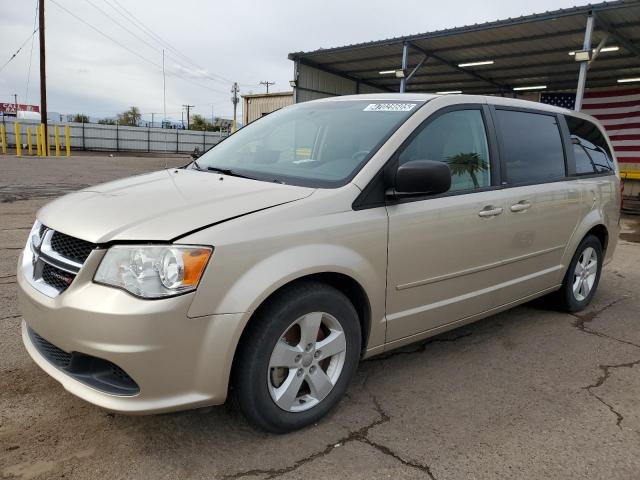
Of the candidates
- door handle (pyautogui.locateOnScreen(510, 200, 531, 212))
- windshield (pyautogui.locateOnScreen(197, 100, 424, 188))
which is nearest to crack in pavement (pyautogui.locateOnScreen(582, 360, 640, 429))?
door handle (pyautogui.locateOnScreen(510, 200, 531, 212))

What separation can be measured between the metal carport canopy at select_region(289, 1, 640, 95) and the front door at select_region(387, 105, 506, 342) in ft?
30.5

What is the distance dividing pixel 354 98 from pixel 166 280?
1.99m

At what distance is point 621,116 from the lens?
1642 centimetres

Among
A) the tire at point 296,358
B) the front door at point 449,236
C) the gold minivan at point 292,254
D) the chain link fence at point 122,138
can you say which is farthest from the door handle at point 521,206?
the chain link fence at point 122,138

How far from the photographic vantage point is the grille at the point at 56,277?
2199 mm

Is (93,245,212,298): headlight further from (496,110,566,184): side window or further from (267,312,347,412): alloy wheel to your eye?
(496,110,566,184): side window

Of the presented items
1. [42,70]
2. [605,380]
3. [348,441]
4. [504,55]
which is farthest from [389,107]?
[42,70]

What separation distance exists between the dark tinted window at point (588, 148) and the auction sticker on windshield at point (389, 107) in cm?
198

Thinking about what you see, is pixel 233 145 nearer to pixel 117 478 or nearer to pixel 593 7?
pixel 117 478

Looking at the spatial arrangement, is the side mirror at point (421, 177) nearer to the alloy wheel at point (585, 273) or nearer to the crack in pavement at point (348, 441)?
the crack in pavement at point (348, 441)

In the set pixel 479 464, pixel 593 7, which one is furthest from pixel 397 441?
pixel 593 7

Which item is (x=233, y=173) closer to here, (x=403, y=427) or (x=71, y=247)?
(x=71, y=247)

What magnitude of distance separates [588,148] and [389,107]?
2375mm

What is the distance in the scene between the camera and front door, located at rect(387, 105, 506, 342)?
2.80 metres
